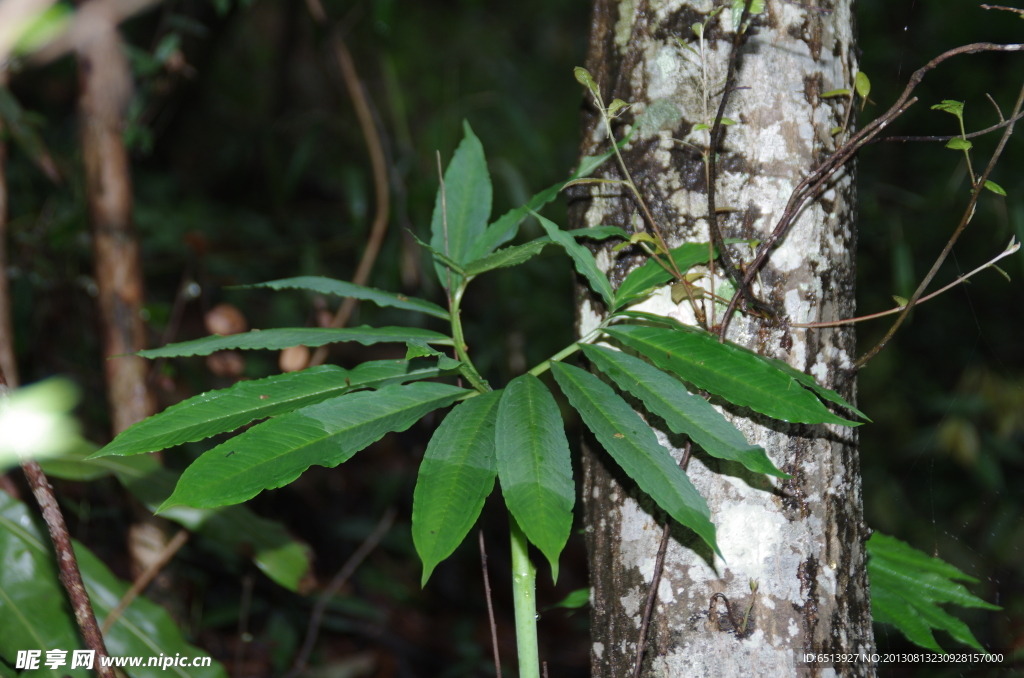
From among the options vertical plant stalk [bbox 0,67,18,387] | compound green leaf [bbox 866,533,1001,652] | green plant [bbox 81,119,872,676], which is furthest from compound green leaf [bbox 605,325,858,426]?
vertical plant stalk [bbox 0,67,18,387]

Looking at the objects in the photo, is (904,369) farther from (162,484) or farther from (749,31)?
(162,484)

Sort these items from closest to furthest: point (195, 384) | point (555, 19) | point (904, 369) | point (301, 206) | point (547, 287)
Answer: point (195, 384) → point (547, 287) → point (904, 369) → point (301, 206) → point (555, 19)

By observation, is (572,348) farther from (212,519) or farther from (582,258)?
(212,519)

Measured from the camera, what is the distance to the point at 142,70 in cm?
183

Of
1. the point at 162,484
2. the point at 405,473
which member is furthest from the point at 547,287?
the point at 162,484

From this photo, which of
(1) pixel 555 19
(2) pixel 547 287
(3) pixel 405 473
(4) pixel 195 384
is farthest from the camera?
(1) pixel 555 19

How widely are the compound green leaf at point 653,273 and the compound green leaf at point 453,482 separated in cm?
21

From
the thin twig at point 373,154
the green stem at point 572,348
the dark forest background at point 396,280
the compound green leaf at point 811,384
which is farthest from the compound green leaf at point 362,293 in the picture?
the dark forest background at point 396,280

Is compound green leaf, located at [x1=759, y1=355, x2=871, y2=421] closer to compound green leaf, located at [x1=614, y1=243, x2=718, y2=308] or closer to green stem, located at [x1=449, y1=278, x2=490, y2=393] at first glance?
→ compound green leaf, located at [x1=614, y1=243, x2=718, y2=308]

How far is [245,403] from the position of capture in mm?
736

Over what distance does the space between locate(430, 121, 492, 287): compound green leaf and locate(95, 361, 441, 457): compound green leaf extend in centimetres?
19

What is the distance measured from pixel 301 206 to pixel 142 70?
8.46ft

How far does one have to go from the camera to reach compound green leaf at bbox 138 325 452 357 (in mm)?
795

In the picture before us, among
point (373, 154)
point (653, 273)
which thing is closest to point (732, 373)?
point (653, 273)
